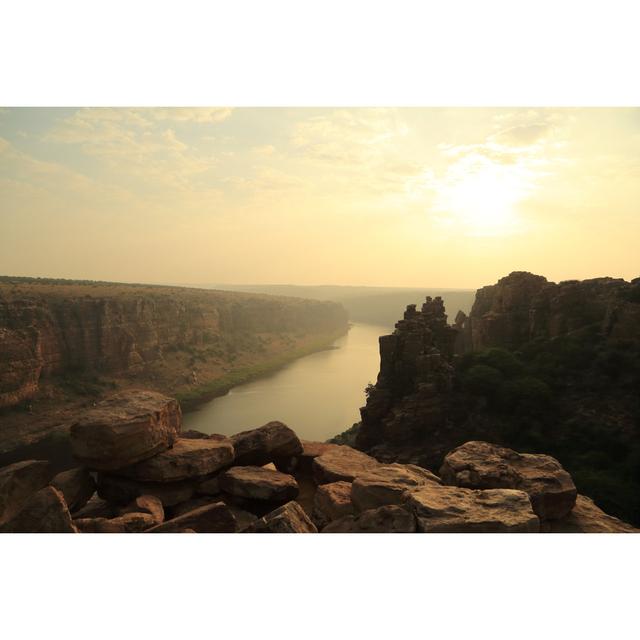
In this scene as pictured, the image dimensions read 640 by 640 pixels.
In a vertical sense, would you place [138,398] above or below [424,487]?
above

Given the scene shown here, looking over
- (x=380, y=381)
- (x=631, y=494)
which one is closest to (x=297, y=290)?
(x=380, y=381)

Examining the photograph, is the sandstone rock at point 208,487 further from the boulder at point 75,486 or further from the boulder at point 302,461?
the boulder at point 75,486

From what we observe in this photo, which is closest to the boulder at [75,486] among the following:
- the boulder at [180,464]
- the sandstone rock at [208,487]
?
the boulder at [180,464]

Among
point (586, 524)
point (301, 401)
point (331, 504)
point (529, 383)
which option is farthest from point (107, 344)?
point (586, 524)

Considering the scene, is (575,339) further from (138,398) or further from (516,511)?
(138,398)

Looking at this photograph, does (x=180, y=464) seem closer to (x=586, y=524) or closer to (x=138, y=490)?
(x=138, y=490)

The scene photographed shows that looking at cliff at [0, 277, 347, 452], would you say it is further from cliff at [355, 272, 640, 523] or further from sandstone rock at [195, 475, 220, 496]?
sandstone rock at [195, 475, 220, 496]

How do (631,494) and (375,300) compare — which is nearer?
(631,494)
